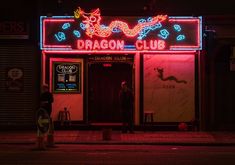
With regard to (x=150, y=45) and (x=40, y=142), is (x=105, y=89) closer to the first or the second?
(x=150, y=45)

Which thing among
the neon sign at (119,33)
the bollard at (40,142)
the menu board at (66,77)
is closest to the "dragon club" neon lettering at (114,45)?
the neon sign at (119,33)

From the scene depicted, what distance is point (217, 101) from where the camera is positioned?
23828 mm

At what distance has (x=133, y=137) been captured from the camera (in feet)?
70.5

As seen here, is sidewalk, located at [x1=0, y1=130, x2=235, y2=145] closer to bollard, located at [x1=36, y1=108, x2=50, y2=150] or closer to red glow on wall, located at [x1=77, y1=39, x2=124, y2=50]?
bollard, located at [x1=36, y1=108, x2=50, y2=150]

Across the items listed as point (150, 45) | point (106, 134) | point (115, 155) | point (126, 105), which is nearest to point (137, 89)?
point (126, 105)

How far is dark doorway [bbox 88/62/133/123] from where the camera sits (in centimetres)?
2431

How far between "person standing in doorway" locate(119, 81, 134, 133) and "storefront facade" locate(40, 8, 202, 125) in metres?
1.16

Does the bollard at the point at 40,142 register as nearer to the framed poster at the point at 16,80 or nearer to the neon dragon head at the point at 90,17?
the framed poster at the point at 16,80

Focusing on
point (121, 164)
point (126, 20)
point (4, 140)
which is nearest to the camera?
point (121, 164)

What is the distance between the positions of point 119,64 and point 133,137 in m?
3.99

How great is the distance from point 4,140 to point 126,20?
22.7ft

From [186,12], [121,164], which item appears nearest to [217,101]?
[186,12]

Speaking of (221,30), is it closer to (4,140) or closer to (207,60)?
(207,60)

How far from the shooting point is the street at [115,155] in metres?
14.2
